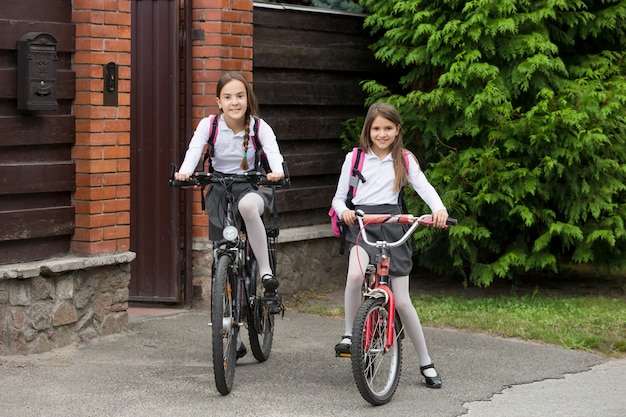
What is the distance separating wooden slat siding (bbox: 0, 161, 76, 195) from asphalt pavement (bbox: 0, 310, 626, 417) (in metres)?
1.07

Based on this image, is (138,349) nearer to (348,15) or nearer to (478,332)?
(478,332)

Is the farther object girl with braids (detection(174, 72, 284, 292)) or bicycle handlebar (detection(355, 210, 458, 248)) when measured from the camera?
girl with braids (detection(174, 72, 284, 292))

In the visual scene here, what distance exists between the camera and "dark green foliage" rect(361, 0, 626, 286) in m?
9.48

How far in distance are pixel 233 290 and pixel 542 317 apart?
327cm

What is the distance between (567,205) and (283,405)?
4.21 m

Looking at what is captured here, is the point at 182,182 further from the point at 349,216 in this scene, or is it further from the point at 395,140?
the point at 395,140

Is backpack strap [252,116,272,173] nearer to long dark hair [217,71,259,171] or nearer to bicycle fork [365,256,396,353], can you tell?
long dark hair [217,71,259,171]

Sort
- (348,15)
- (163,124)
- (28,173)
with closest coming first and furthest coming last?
1. (28,173)
2. (163,124)
3. (348,15)

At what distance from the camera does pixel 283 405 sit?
6.38 metres

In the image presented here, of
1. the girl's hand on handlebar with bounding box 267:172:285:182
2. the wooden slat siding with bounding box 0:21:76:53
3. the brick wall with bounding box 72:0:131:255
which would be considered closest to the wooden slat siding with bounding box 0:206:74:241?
the brick wall with bounding box 72:0:131:255

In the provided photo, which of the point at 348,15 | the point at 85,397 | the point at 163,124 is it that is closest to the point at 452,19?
the point at 348,15

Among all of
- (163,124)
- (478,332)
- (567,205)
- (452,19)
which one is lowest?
(478,332)

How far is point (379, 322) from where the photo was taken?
6.50 m

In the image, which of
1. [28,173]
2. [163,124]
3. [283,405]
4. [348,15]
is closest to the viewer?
[283,405]
